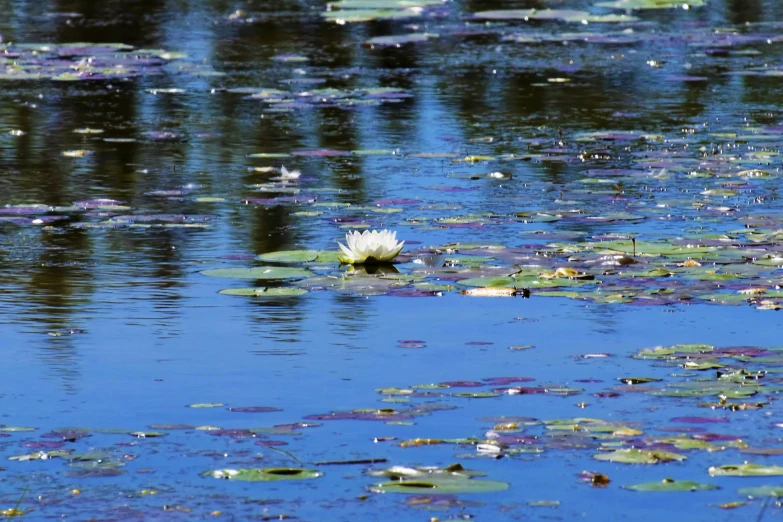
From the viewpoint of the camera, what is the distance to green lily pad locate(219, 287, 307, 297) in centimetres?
521

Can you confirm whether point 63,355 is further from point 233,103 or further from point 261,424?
point 233,103

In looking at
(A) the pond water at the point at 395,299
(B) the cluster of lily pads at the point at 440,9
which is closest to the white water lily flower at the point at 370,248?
(A) the pond water at the point at 395,299

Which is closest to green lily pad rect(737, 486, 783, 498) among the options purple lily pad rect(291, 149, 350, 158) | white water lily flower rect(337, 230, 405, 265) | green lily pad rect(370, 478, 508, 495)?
green lily pad rect(370, 478, 508, 495)

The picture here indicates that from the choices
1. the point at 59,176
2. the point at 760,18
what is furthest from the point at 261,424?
the point at 760,18

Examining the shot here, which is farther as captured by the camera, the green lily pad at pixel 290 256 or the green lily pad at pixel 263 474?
the green lily pad at pixel 290 256

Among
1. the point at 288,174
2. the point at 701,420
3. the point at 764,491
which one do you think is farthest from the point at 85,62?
the point at 764,491

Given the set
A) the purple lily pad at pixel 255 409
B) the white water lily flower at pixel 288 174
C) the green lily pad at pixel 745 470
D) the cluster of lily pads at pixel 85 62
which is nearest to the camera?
the green lily pad at pixel 745 470

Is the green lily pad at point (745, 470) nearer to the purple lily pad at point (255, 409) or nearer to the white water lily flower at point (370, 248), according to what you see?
the purple lily pad at point (255, 409)

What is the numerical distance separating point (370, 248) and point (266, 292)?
0.46 metres

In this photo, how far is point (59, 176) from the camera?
25.2ft

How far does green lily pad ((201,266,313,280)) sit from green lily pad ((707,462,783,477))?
2304mm

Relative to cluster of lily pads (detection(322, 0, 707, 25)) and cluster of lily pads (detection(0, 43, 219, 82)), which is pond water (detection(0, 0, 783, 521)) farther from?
cluster of lily pads (detection(322, 0, 707, 25))

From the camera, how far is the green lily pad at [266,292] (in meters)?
5.21

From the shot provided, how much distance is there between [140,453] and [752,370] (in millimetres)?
1573
